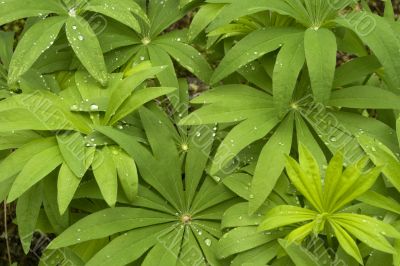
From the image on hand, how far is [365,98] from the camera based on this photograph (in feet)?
6.61

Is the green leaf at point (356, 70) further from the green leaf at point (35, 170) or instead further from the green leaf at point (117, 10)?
the green leaf at point (35, 170)

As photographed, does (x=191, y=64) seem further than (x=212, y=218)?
Yes

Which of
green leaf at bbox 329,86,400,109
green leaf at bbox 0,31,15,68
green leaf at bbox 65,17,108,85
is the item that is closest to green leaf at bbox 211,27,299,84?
Result: green leaf at bbox 329,86,400,109

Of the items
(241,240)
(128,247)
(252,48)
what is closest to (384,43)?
(252,48)

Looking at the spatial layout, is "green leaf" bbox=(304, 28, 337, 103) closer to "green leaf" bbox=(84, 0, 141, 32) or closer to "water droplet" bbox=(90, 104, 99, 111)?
"green leaf" bbox=(84, 0, 141, 32)

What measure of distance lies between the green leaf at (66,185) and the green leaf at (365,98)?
1.00 m

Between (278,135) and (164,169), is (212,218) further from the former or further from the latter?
(278,135)

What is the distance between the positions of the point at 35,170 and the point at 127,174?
31cm

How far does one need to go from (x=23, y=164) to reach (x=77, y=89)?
0.43 meters

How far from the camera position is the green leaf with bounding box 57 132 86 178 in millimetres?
1816

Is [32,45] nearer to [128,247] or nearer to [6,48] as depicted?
[6,48]

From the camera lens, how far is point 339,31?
7.41ft

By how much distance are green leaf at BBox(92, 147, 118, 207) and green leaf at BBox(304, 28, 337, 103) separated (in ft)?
2.47

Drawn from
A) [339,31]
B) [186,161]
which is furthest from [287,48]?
[186,161]
